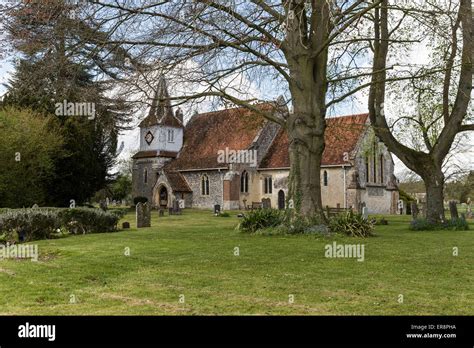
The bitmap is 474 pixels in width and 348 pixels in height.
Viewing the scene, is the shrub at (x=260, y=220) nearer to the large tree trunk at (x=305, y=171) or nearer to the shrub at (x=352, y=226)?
the large tree trunk at (x=305, y=171)

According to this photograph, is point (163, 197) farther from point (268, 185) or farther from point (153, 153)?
point (268, 185)

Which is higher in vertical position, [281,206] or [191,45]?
[191,45]

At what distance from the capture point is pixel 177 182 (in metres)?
49.3

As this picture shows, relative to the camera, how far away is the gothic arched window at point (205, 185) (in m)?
48.7

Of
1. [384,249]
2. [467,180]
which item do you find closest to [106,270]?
[384,249]

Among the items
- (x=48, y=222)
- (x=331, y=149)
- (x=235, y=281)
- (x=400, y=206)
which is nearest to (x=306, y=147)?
(x=235, y=281)

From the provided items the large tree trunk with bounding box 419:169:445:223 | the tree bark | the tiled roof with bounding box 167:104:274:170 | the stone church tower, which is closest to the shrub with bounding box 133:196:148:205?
the stone church tower
